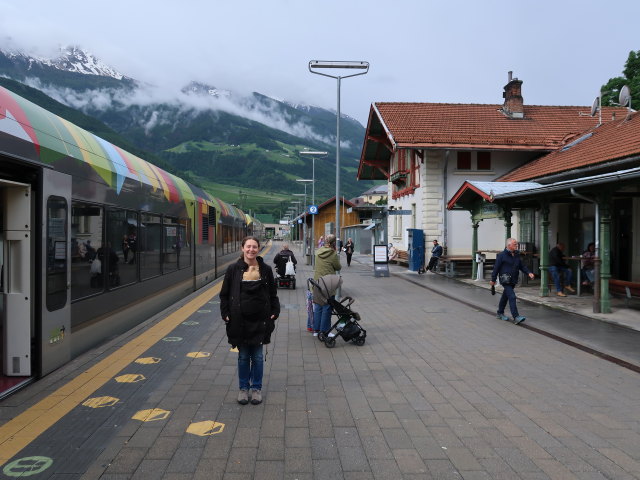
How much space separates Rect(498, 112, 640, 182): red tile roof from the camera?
46.3 feet

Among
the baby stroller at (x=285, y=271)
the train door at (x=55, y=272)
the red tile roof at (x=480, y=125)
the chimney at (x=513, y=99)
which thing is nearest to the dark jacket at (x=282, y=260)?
the baby stroller at (x=285, y=271)

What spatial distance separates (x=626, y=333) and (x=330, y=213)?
51.4m

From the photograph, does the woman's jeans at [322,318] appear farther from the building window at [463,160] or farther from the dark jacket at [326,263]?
the building window at [463,160]

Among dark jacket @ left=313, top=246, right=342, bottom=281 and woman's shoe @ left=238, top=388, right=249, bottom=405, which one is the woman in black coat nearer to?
woman's shoe @ left=238, top=388, right=249, bottom=405

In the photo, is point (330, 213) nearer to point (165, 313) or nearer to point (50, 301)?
point (165, 313)

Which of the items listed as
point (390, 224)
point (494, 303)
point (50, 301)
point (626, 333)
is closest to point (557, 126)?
point (390, 224)

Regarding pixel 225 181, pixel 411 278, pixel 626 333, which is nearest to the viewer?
pixel 626 333

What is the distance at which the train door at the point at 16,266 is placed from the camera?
501 cm

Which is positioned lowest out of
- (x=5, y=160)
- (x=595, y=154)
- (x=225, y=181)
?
(x=5, y=160)

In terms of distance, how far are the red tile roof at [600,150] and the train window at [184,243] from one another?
1082cm

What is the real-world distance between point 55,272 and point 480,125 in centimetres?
2249

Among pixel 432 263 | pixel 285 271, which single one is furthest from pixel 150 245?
pixel 432 263

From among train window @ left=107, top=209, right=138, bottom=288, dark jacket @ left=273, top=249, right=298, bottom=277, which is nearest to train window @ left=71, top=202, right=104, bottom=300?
train window @ left=107, top=209, right=138, bottom=288

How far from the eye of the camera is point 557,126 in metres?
25.5
